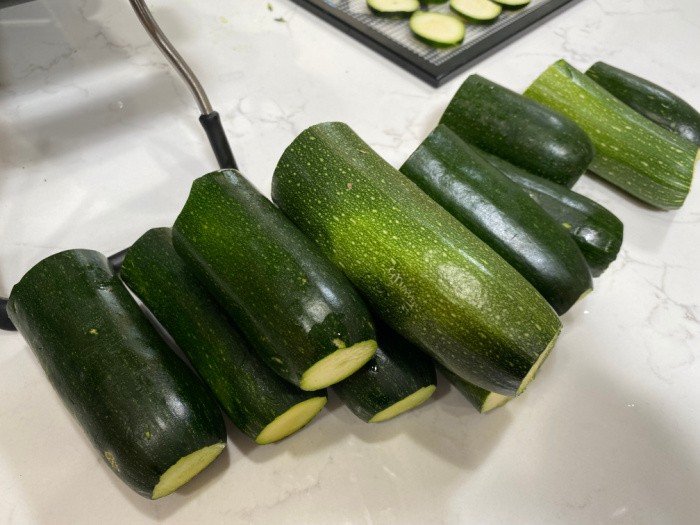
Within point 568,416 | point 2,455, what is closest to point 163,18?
point 2,455

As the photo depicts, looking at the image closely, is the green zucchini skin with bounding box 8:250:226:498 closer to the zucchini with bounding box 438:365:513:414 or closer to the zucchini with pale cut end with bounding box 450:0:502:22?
the zucchini with bounding box 438:365:513:414

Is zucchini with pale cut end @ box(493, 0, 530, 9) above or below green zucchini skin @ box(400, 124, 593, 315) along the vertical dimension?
above

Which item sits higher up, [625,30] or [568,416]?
[625,30]

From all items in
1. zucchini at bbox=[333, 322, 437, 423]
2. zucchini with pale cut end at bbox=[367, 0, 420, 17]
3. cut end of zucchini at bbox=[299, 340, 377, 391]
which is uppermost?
zucchini with pale cut end at bbox=[367, 0, 420, 17]

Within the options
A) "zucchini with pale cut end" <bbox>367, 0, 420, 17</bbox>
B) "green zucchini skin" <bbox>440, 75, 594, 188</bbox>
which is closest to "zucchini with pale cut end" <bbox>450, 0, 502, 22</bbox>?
"zucchini with pale cut end" <bbox>367, 0, 420, 17</bbox>

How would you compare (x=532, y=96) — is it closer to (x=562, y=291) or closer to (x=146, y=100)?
(x=562, y=291)
